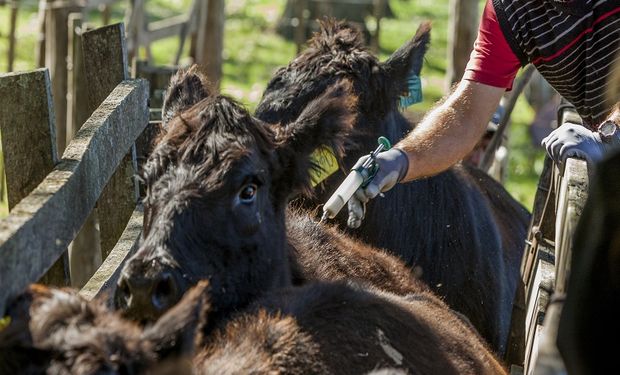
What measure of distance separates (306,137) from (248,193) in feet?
1.42

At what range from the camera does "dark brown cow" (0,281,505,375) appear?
274 cm

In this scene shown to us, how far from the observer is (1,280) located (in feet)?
10.1

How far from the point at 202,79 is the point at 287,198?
0.76 meters

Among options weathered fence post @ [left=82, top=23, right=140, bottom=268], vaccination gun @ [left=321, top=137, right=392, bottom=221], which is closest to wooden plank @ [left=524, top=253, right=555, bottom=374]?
vaccination gun @ [left=321, top=137, right=392, bottom=221]

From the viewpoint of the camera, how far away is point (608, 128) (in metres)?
4.29

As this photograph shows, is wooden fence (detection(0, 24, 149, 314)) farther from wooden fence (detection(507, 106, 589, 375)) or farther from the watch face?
the watch face

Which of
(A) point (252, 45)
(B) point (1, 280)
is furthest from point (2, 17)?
(B) point (1, 280)

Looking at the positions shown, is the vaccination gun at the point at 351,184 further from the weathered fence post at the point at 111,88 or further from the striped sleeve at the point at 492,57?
the weathered fence post at the point at 111,88

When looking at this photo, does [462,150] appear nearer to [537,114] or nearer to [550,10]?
[550,10]

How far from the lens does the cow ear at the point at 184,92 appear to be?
478 cm

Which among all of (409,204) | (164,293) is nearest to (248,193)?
(164,293)

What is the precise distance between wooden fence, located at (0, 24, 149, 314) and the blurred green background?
8.54 metres

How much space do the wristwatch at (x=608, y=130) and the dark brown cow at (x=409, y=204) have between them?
1.76m

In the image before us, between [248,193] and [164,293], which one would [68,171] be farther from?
[248,193]
